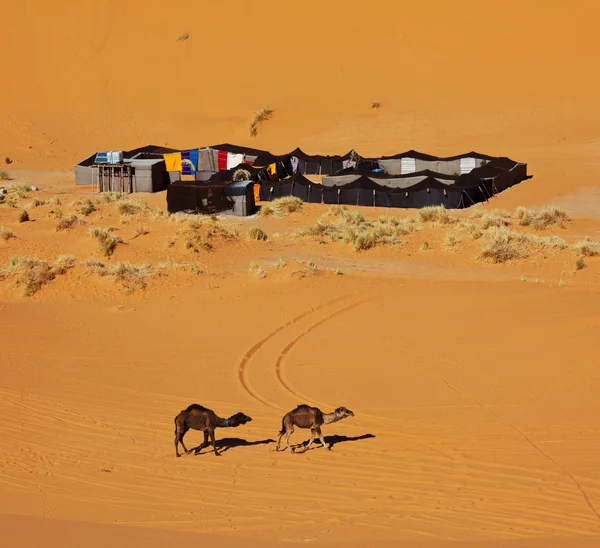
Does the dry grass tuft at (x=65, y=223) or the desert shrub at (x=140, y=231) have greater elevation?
the dry grass tuft at (x=65, y=223)

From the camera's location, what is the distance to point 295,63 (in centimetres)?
6053

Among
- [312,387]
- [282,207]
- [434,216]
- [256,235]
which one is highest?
[282,207]

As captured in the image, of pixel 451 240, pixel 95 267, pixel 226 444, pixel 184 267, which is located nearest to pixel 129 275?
pixel 95 267

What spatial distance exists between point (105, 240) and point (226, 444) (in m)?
15.1

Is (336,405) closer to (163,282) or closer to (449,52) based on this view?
(163,282)

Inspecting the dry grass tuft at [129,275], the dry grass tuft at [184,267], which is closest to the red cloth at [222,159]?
the dry grass tuft at [184,267]

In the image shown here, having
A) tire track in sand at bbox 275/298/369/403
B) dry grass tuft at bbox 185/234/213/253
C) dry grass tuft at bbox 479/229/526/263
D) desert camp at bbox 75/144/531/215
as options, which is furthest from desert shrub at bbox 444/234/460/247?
desert camp at bbox 75/144/531/215

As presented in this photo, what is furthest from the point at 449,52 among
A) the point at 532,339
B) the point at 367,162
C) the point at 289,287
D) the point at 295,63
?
the point at 532,339

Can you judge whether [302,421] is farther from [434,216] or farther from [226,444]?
[434,216]

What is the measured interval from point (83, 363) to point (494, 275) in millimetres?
12188

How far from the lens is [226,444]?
11.0 m

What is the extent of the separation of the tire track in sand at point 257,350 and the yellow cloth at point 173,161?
26.0 m

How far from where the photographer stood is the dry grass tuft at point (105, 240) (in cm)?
2466

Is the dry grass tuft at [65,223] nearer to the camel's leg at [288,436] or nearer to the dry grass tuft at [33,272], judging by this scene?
the dry grass tuft at [33,272]
